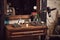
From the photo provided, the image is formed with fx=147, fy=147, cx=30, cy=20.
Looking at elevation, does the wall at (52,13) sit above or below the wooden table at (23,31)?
above

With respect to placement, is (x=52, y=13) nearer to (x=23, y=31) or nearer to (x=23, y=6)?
(x=23, y=6)

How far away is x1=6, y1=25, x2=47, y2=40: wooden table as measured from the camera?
263 centimetres

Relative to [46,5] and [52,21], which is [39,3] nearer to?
[46,5]

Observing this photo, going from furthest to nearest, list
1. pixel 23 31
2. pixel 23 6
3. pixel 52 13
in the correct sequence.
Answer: pixel 52 13 → pixel 23 6 → pixel 23 31

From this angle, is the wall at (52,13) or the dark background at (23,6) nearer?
the dark background at (23,6)

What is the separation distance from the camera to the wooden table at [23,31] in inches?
104

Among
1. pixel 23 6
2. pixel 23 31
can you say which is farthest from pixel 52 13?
pixel 23 31

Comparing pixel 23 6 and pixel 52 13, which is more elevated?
pixel 23 6

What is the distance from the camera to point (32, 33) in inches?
108

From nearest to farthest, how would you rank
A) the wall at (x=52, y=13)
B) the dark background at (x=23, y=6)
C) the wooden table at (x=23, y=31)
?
the wooden table at (x=23, y=31)
the dark background at (x=23, y=6)
the wall at (x=52, y=13)

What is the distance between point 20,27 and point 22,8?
533mm

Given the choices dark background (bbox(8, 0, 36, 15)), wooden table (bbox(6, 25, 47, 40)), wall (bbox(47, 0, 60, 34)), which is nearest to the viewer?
wooden table (bbox(6, 25, 47, 40))

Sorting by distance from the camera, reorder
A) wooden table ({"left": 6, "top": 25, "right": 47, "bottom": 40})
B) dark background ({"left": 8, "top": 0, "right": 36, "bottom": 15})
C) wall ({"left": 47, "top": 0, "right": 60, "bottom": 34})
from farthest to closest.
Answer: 1. wall ({"left": 47, "top": 0, "right": 60, "bottom": 34})
2. dark background ({"left": 8, "top": 0, "right": 36, "bottom": 15})
3. wooden table ({"left": 6, "top": 25, "right": 47, "bottom": 40})

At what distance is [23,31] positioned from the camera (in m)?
2.68
